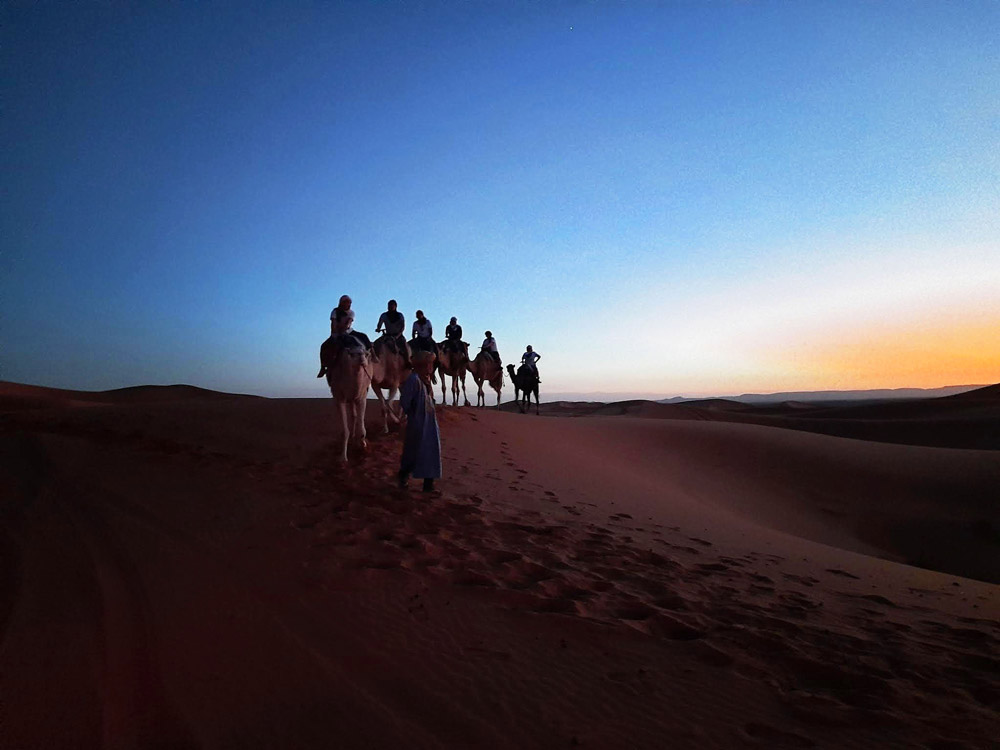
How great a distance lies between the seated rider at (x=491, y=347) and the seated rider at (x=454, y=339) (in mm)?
2674

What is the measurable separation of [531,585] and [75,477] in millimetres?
7768

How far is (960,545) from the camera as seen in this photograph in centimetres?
1079

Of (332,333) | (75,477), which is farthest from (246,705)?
(332,333)

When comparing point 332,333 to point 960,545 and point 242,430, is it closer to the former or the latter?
point 242,430

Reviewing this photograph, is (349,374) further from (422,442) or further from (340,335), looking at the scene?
(422,442)

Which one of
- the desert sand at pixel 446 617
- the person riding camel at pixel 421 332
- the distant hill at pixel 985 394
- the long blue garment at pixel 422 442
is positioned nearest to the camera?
the desert sand at pixel 446 617

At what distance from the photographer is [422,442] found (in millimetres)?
8500

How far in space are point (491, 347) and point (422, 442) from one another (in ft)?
50.9

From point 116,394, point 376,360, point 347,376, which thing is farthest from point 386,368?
point 116,394

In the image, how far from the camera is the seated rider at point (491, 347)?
23.8m

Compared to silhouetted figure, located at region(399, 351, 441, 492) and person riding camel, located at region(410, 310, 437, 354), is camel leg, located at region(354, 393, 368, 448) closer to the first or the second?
silhouetted figure, located at region(399, 351, 441, 492)

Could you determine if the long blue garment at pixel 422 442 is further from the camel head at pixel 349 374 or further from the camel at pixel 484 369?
the camel at pixel 484 369

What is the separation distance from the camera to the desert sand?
3.05 meters

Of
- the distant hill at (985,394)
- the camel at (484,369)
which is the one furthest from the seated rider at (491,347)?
the distant hill at (985,394)
